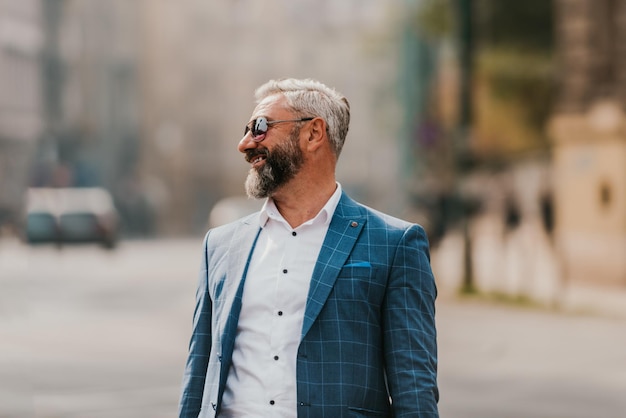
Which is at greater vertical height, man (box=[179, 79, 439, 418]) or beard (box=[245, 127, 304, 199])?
beard (box=[245, 127, 304, 199])

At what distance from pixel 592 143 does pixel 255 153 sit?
62.1 ft

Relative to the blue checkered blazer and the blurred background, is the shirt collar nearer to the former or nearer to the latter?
the blue checkered blazer

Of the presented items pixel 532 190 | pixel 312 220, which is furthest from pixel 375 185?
pixel 312 220

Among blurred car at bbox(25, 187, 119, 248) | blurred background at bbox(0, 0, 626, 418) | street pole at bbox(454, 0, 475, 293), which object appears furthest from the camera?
blurred car at bbox(25, 187, 119, 248)

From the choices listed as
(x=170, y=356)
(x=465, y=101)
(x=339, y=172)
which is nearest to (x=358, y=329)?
(x=170, y=356)

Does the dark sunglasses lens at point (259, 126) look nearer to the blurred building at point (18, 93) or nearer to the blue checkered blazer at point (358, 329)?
the blue checkered blazer at point (358, 329)

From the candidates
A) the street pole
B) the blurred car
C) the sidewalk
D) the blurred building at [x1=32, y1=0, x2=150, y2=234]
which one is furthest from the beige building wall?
the blurred building at [x1=32, y1=0, x2=150, y2=234]

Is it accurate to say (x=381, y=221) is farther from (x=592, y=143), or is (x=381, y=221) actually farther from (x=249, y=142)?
(x=592, y=143)

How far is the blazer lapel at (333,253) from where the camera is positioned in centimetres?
376

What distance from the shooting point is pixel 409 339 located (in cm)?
381

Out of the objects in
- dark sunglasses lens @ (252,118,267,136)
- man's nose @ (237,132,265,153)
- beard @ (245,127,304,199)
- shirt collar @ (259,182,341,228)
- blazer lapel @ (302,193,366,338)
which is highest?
dark sunglasses lens @ (252,118,267,136)

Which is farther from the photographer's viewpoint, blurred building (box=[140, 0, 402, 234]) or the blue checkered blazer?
blurred building (box=[140, 0, 402, 234])

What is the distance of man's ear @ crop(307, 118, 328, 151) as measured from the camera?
3.99 metres

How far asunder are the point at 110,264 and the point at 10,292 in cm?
1033
